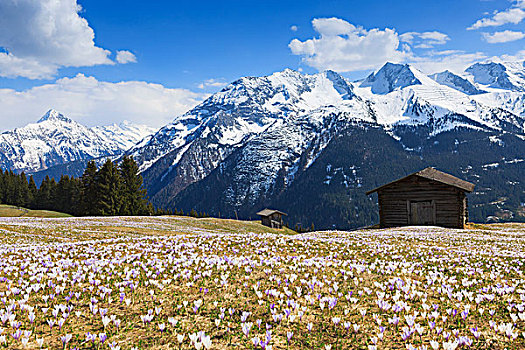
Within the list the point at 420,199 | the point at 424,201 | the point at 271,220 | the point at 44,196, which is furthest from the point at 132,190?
the point at 424,201

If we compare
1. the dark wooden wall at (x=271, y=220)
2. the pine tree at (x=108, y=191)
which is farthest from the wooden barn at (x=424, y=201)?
the pine tree at (x=108, y=191)

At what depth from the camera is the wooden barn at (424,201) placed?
48.3 meters

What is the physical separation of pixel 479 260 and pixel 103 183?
8305cm

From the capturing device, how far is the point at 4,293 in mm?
8258

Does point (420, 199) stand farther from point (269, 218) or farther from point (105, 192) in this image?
point (105, 192)

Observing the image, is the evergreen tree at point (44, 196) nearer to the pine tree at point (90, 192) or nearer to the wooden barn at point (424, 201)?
the pine tree at point (90, 192)

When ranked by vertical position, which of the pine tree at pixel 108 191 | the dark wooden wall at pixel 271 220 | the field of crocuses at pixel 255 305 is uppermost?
the pine tree at pixel 108 191

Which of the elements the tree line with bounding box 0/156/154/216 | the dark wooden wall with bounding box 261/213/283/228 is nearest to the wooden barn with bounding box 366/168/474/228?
the dark wooden wall with bounding box 261/213/283/228

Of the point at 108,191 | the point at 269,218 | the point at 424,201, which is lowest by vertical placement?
the point at 269,218

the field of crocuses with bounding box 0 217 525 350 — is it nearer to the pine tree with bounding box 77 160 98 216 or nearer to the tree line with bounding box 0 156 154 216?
the tree line with bounding box 0 156 154 216

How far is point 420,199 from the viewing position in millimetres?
50281

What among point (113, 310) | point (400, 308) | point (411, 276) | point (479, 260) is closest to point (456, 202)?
point (479, 260)

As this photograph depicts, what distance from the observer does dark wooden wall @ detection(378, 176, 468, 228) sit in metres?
48.3

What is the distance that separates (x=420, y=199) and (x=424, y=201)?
61 cm
